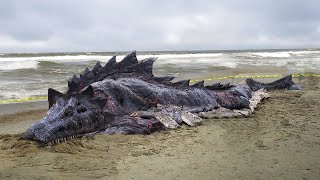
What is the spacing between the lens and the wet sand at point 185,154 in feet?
17.3

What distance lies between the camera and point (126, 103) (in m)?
8.52

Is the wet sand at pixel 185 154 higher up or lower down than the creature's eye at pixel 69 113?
lower down

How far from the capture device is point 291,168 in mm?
5426

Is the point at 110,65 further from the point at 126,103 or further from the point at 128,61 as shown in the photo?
the point at 126,103

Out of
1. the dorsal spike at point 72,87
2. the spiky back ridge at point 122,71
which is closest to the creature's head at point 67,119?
the dorsal spike at point 72,87

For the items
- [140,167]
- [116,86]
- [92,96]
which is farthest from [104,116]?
[140,167]

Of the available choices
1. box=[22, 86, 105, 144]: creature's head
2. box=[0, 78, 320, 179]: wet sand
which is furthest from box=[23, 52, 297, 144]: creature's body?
box=[0, 78, 320, 179]: wet sand

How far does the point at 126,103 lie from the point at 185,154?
8.94ft

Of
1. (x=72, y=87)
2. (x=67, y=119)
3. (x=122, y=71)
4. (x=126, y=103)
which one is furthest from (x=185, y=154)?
(x=122, y=71)

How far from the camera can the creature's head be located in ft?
21.5

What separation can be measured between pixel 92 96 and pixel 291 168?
4.04m

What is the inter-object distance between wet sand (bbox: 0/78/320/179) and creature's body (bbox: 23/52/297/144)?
329 mm

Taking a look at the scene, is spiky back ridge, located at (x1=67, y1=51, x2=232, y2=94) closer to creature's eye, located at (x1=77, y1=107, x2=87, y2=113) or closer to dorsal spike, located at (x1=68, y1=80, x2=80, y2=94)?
dorsal spike, located at (x1=68, y1=80, x2=80, y2=94)

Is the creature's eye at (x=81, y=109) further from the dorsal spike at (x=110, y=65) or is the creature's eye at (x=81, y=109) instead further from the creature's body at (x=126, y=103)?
the dorsal spike at (x=110, y=65)
